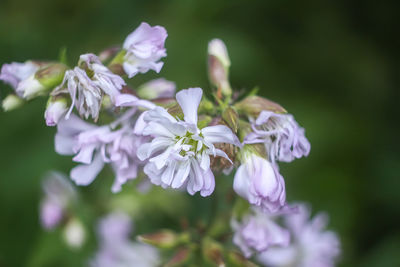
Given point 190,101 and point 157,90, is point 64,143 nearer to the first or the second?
point 157,90

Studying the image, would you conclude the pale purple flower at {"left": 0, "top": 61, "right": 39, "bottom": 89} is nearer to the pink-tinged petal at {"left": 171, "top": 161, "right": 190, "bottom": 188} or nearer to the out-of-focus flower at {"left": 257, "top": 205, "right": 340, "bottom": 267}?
the pink-tinged petal at {"left": 171, "top": 161, "right": 190, "bottom": 188}

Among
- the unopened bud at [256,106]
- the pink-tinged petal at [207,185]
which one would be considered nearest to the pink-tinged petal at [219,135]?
the pink-tinged petal at [207,185]

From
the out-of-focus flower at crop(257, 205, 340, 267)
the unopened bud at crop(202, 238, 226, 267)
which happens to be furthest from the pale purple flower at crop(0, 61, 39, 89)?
the out-of-focus flower at crop(257, 205, 340, 267)

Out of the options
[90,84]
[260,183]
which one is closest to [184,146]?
[260,183]

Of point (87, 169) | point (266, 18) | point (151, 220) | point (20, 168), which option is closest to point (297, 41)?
Result: point (266, 18)

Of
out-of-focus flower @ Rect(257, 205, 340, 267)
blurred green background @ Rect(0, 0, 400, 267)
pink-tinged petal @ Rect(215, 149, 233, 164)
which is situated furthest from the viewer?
blurred green background @ Rect(0, 0, 400, 267)

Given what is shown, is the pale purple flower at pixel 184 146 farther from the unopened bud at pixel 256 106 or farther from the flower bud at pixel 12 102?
the flower bud at pixel 12 102
